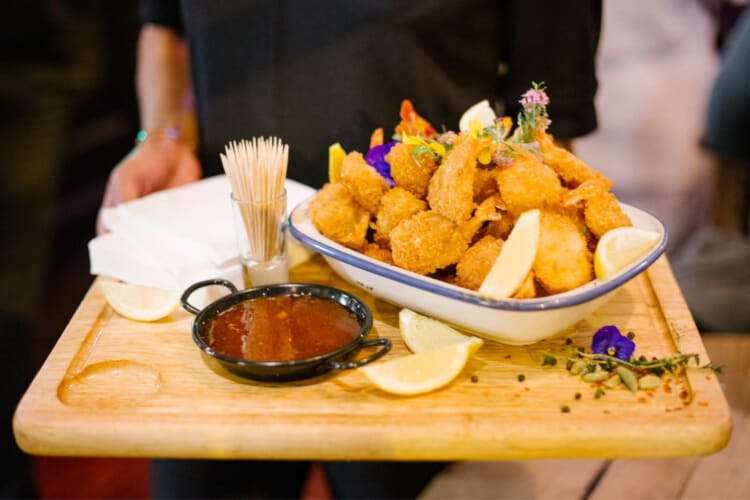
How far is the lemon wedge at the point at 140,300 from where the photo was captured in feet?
5.85

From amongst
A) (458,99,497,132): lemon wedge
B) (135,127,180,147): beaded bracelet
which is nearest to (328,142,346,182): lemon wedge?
(458,99,497,132): lemon wedge

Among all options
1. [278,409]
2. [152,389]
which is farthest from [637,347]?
[152,389]

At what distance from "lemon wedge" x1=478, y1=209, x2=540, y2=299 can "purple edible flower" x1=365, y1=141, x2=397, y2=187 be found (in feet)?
1.52

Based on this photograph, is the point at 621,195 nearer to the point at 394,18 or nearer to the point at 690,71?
the point at 690,71

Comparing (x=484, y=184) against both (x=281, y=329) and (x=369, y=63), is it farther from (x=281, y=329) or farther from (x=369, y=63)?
(x=369, y=63)

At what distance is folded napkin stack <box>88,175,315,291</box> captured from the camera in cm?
187

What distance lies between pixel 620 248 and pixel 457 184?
0.38 m

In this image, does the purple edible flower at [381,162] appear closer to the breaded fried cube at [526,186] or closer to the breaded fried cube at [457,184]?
the breaded fried cube at [457,184]

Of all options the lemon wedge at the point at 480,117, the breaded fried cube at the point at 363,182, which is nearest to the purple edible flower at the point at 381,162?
the breaded fried cube at the point at 363,182

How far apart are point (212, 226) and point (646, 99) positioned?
138 inches

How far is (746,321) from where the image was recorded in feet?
9.67

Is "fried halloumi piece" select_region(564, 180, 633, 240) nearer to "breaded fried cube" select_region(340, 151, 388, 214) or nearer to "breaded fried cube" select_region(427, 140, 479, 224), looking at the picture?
"breaded fried cube" select_region(427, 140, 479, 224)

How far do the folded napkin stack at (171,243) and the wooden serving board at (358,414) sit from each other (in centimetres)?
30

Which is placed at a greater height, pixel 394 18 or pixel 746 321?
pixel 394 18
